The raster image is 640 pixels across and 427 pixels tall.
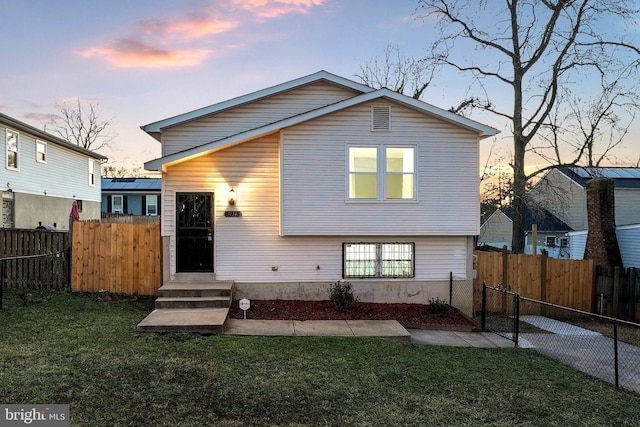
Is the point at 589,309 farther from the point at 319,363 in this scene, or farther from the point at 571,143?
the point at 319,363

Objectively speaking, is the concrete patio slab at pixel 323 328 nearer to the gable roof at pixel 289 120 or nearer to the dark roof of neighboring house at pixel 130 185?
the gable roof at pixel 289 120

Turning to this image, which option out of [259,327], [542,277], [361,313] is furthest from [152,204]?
[542,277]

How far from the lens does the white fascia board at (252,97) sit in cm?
1069

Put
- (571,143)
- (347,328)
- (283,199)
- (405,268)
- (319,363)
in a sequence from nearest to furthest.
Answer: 1. (319,363)
2. (347,328)
3. (283,199)
4. (405,268)
5. (571,143)

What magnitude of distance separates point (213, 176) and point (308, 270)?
334 cm

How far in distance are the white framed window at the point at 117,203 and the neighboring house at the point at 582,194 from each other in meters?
31.6

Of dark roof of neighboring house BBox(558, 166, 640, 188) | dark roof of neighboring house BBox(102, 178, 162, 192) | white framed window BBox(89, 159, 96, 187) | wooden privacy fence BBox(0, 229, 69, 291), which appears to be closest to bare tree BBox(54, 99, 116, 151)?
dark roof of neighboring house BBox(102, 178, 162, 192)

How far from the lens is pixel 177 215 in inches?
412

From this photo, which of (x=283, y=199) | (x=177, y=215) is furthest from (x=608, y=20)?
(x=177, y=215)

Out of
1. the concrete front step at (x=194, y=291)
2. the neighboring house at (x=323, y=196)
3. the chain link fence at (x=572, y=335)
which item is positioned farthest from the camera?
the neighboring house at (x=323, y=196)

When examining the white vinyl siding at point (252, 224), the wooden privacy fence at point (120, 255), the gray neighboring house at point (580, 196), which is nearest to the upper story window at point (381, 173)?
the white vinyl siding at point (252, 224)

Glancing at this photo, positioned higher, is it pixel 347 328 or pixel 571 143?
pixel 571 143

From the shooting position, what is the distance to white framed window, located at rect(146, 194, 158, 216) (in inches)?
1425

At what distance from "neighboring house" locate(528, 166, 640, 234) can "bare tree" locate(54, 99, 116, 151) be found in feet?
113
